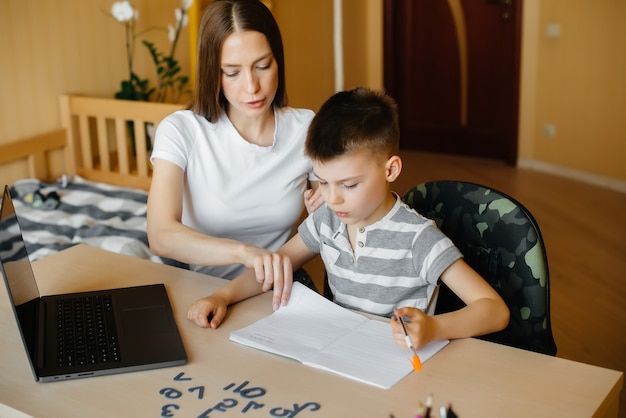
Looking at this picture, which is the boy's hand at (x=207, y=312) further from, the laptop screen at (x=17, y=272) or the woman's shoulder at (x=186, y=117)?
the woman's shoulder at (x=186, y=117)

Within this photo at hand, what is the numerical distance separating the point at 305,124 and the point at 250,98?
24 cm

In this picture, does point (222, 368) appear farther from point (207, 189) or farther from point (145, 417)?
point (207, 189)

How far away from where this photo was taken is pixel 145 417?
115cm

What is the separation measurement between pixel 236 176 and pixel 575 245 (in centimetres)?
242

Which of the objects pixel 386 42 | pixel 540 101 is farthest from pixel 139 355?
pixel 386 42

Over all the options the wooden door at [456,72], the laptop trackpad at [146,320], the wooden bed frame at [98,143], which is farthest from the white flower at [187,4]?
the wooden door at [456,72]

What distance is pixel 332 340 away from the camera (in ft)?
4.44

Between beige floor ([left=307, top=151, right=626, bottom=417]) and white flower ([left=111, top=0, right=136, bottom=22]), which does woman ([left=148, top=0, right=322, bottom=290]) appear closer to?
beige floor ([left=307, top=151, right=626, bottom=417])

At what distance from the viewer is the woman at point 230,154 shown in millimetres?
1723

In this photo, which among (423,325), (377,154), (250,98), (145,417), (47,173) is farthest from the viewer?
(47,173)

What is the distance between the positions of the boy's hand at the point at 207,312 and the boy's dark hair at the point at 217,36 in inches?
20.3

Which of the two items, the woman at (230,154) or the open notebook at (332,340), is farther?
the woman at (230,154)

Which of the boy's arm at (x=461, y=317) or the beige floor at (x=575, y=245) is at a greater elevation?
the boy's arm at (x=461, y=317)

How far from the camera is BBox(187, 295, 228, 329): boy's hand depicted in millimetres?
1442
